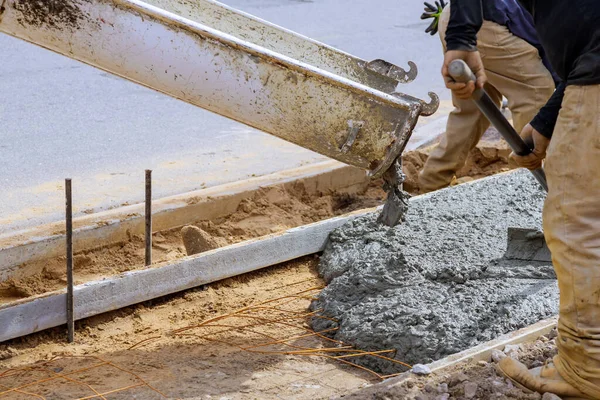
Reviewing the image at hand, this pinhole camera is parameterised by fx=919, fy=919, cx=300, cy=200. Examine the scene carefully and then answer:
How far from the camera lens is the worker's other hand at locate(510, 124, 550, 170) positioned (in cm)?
390

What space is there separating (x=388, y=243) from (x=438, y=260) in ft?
1.17

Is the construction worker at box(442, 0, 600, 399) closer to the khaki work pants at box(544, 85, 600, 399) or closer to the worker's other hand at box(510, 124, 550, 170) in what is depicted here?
the khaki work pants at box(544, 85, 600, 399)

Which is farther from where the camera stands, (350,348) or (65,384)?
(350,348)

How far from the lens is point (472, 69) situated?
388cm

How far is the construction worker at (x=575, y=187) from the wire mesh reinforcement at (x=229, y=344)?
99 centimetres

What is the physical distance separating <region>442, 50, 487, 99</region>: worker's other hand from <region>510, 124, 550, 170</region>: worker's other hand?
0.33m

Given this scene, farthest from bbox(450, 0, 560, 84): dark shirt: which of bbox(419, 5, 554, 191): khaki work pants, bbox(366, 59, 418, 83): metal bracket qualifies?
bbox(366, 59, 418, 83): metal bracket

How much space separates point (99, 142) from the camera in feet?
25.9

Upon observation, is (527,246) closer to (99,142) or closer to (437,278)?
(437,278)

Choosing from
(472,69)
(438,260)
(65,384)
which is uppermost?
(472,69)

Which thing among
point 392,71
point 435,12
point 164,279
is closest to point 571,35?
point 392,71

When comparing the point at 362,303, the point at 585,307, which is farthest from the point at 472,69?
the point at 362,303

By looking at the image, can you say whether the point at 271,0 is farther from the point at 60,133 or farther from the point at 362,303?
the point at 362,303

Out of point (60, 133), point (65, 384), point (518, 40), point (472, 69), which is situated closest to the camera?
point (472, 69)
